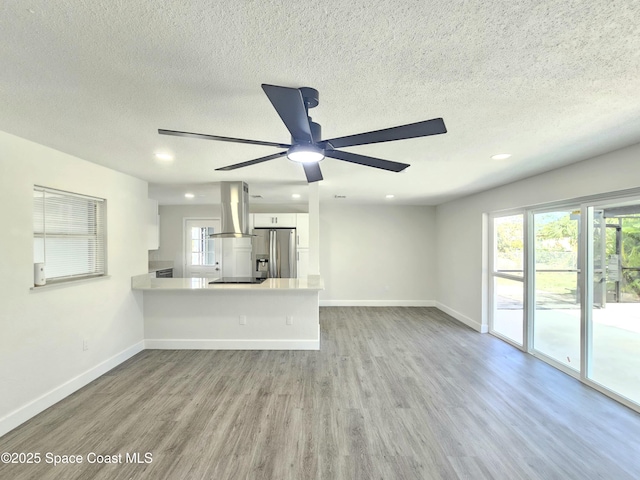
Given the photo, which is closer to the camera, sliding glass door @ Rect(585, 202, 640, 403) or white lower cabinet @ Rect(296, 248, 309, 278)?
sliding glass door @ Rect(585, 202, 640, 403)

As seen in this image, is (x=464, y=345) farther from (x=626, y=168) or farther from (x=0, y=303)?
(x=0, y=303)

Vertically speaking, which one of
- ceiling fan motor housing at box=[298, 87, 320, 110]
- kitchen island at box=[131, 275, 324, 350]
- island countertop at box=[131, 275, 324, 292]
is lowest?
kitchen island at box=[131, 275, 324, 350]

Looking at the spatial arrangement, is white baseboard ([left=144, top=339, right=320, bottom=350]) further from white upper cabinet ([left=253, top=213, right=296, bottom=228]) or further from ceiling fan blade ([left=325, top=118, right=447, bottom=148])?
ceiling fan blade ([left=325, top=118, right=447, bottom=148])

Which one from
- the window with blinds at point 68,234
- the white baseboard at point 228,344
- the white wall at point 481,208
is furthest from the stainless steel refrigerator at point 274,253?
the white wall at point 481,208

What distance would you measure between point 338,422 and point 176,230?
5.89m

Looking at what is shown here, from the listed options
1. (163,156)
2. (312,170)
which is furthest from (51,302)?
(312,170)

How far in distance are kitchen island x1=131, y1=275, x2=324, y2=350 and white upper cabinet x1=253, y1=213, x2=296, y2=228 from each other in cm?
215

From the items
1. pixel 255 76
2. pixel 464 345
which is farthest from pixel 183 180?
pixel 464 345

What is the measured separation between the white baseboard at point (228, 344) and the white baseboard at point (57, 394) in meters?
0.40

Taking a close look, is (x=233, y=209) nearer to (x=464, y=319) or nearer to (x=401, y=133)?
(x=401, y=133)

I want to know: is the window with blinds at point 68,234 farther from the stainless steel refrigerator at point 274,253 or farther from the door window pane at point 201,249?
the door window pane at point 201,249

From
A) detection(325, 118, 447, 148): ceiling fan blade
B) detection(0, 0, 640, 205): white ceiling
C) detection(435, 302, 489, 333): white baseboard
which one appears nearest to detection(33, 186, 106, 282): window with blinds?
detection(0, 0, 640, 205): white ceiling

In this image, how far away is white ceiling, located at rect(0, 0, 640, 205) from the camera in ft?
3.72

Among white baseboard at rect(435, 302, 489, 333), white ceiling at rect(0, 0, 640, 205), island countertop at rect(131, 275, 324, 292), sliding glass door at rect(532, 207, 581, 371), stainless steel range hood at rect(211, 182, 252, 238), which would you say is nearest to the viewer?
white ceiling at rect(0, 0, 640, 205)
